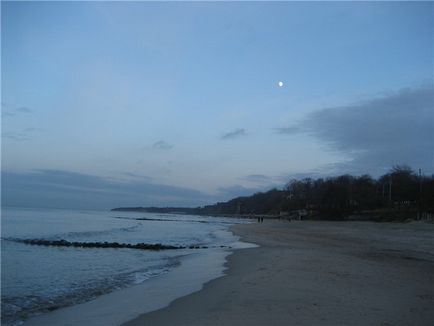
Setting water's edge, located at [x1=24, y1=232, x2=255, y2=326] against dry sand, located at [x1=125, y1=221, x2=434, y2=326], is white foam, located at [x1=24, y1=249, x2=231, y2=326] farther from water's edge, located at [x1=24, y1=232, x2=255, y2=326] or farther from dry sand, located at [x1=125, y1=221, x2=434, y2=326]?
dry sand, located at [x1=125, y1=221, x2=434, y2=326]

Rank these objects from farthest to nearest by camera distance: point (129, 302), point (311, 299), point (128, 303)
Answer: point (129, 302), point (128, 303), point (311, 299)

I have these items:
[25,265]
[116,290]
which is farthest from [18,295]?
[25,265]

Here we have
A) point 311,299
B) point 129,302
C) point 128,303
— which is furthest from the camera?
point 129,302

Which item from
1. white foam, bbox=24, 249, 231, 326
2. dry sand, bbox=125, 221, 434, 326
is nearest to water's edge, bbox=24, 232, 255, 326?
white foam, bbox=24, 249, 231, 326

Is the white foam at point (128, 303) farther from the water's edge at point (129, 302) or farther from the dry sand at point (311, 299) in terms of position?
the dry sand at point (311, 299)

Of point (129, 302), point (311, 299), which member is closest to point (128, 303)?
point (129, 302)

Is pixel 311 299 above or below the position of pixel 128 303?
above

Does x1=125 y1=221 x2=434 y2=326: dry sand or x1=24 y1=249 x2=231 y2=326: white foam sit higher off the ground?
x1=125 y1=221 x2=434 y2=326: dry sand

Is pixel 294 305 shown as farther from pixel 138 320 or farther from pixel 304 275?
pixel 304 275

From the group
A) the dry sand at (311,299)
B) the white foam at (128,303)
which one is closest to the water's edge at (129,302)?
the white foam at (128,303)

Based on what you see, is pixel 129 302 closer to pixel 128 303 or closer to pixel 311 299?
pixel 128 303

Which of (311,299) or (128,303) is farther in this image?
(128,303)

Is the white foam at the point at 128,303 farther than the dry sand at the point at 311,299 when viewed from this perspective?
Yes

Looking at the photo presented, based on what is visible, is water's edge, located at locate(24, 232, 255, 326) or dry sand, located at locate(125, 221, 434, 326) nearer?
dry sand, located at locate(125, 221, 434, 326)
